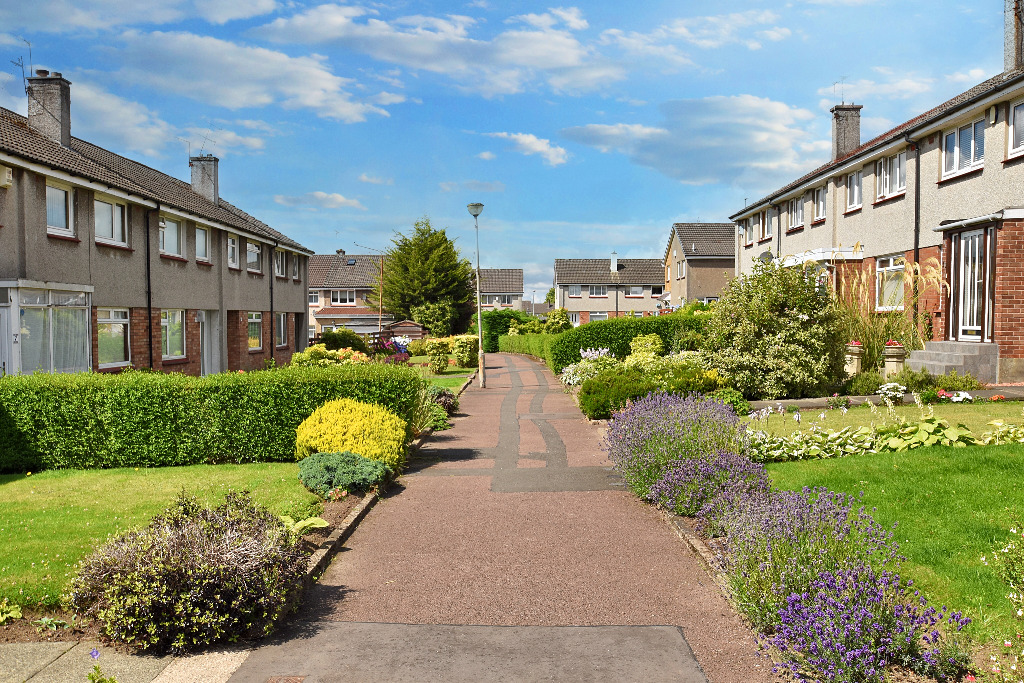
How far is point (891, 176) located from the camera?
2255 centimetres

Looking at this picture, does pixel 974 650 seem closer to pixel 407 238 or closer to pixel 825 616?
pixel 825 616

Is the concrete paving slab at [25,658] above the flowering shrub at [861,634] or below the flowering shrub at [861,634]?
below

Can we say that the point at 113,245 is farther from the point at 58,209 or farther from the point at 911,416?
the point at 911,416

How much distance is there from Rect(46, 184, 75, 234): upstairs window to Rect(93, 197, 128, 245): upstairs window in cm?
92

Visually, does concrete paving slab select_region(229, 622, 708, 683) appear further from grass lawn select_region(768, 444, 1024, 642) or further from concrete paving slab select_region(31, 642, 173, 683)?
grass lawn select_region(768, 444, 1024, 642)

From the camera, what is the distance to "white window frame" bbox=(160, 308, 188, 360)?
72.9 feet

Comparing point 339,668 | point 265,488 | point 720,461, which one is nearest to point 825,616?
point 339,668

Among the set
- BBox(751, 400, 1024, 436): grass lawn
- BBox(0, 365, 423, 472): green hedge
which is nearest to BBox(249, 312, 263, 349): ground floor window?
BBox(0, 365, 423, 472): green hedge

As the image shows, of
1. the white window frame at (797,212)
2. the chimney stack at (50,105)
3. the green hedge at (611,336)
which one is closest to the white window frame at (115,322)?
the chimney stack at (50,105)

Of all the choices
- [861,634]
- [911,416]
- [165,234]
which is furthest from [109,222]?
[861,634]

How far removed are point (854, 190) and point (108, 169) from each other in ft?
76.2

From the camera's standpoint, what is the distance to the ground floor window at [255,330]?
29.9m

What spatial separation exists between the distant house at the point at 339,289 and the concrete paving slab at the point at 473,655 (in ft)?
201

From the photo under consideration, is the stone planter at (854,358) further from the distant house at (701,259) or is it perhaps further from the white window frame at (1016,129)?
the distant house at (701,259)
